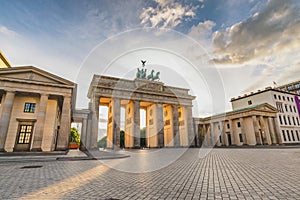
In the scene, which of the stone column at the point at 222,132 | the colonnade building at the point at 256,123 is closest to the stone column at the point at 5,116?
the colonnade building at the point at 256,123

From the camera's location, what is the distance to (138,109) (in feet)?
117

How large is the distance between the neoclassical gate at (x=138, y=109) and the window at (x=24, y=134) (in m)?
9.43

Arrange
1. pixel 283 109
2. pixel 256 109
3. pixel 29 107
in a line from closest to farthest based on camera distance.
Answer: pixel 29 107, pixel 256 109, pixel 283 109

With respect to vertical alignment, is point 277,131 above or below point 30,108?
below

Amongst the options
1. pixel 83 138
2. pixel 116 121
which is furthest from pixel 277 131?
pixel 83 138

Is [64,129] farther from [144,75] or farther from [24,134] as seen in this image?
[144,75]

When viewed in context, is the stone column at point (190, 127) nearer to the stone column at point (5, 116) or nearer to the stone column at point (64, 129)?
the stone column at point (64, 129)

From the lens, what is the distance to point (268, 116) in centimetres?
3969

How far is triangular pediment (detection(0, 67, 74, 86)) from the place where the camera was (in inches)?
765

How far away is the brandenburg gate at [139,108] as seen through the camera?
106 feet

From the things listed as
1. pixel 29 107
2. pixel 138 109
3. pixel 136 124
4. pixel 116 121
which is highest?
pixel 138 109

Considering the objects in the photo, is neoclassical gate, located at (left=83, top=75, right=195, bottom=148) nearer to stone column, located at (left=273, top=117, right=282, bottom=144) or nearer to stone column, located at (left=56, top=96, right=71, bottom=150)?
stone column, located at (left=56, top=96, right=71, bottom=150)

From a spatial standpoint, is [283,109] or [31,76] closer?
[31,76]

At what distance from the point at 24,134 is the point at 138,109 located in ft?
67.7
